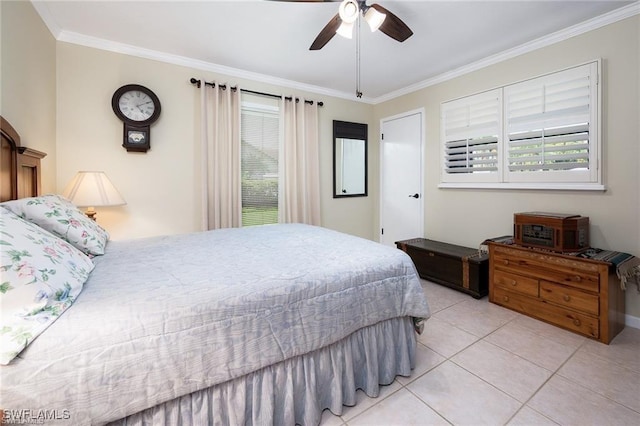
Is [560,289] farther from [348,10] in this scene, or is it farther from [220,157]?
[220,157]

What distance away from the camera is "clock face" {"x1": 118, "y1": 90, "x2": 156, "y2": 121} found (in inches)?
110

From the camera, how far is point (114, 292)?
1097mm

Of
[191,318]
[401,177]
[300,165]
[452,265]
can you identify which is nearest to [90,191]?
[191,318]

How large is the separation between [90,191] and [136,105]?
1.02 m

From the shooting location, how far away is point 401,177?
4215 mm

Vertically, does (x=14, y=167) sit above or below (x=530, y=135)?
below

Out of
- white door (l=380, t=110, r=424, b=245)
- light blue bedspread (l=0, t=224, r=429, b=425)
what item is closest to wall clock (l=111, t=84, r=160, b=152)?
light blue bedspread (l=0, t=224, r=429, b=425)

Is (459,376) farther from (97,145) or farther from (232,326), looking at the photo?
(97,145)

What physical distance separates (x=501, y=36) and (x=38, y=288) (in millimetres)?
3662

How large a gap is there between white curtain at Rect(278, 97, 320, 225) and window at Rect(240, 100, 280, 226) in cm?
12

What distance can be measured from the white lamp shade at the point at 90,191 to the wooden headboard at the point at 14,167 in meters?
0.26

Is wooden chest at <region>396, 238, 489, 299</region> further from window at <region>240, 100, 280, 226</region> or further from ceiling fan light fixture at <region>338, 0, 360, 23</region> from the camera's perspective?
ceiling fan light fixture at <region>338, 0, 360, 23</region>

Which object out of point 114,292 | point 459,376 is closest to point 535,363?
point 459,376

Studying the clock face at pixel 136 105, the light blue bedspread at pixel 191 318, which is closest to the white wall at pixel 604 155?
the light blue bedspread at pixel 191 318
